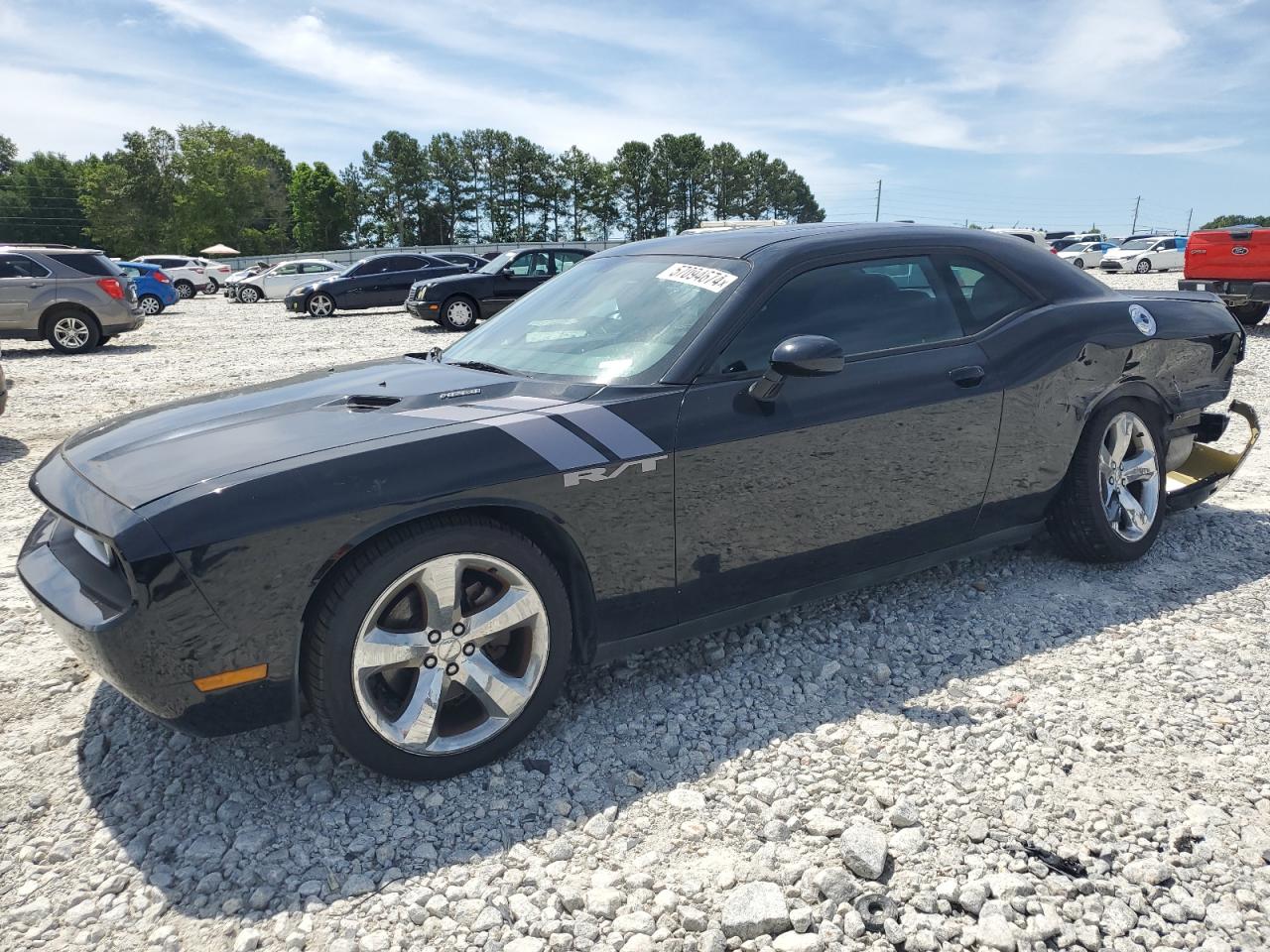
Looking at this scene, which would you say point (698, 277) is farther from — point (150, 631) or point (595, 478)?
point (150, 631)

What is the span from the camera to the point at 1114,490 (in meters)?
3.76

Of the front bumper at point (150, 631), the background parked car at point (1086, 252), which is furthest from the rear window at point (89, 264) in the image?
the background parked car at point (1086, 252)

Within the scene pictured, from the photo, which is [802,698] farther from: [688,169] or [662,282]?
[688,169]

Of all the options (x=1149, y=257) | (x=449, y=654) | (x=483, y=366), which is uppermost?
(x=1149, y=257)

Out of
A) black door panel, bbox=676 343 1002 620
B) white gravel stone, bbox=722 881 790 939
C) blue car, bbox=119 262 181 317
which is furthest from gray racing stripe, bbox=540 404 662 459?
blue car, bbox=119 262 181 317

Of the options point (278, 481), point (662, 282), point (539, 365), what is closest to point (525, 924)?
point (278, 481)

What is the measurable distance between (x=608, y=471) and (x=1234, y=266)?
1279cm

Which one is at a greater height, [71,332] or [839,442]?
[839,442]

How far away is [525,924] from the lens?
196cm

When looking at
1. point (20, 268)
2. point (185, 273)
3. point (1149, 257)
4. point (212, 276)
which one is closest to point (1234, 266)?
point (20, 268)

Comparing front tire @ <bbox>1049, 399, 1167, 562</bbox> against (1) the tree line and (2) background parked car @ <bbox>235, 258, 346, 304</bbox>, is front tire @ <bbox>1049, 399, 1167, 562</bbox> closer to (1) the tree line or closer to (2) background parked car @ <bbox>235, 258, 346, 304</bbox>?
(2) background parked car @ <bbox>235, 258, 346, 304</bbox>

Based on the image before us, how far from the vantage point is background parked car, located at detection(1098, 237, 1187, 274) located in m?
33.0

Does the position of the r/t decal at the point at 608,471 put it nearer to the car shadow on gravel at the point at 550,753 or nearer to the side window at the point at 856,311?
the side window at the point at 856,311

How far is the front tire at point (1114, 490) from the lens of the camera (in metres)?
3.63
